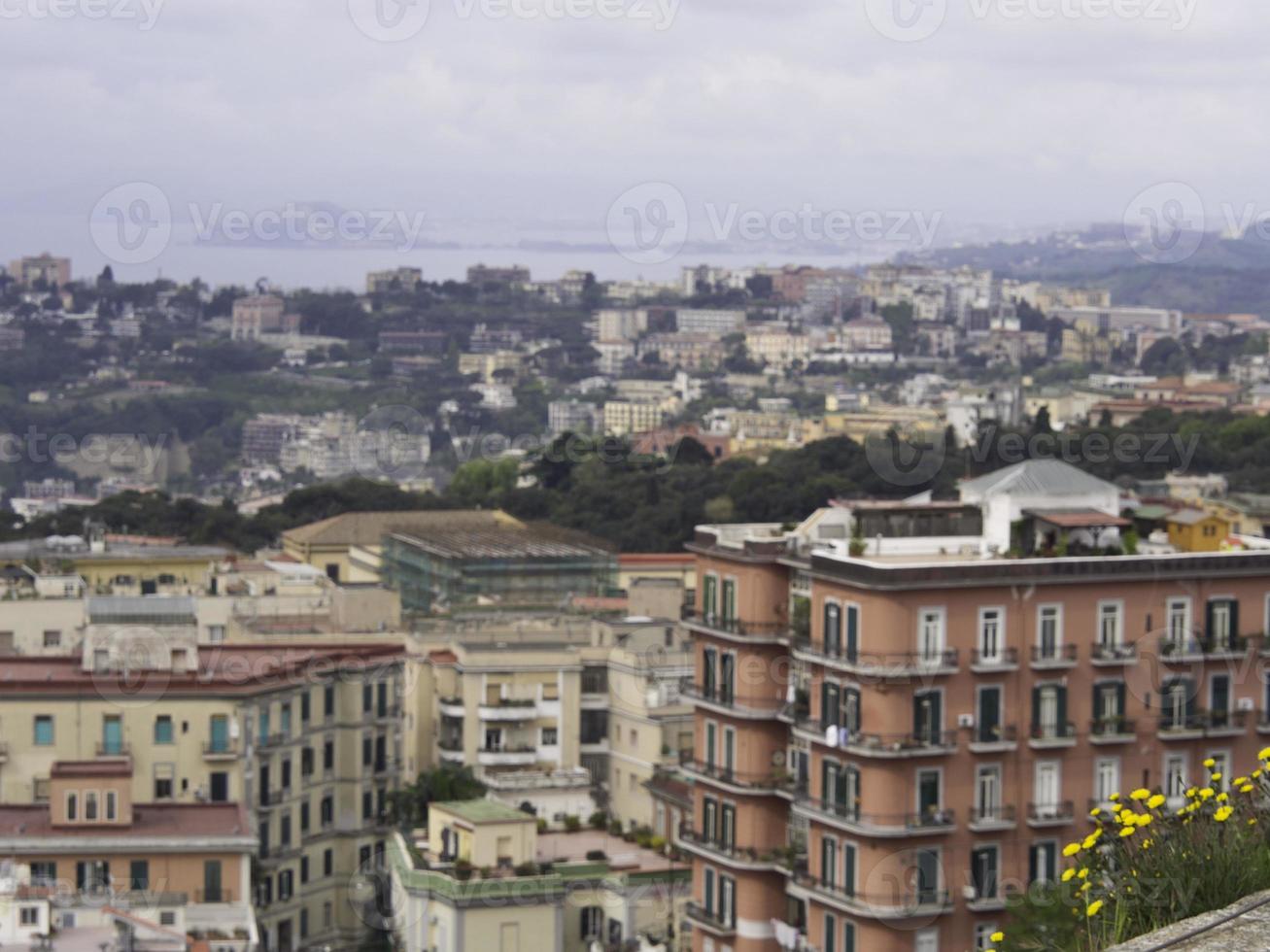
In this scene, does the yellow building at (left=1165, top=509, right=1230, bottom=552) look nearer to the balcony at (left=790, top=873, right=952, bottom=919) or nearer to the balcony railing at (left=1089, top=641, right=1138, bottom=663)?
the balcony railing at (left=1089, top=641, right=1138, bottom=663)

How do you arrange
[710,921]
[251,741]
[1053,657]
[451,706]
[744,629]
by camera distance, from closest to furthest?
[1053,657] → [744,629] → [710,921] → [251,741] → [451,706]

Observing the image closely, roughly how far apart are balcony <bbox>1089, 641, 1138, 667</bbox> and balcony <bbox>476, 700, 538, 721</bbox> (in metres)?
11.8

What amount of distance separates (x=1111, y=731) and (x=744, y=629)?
2631mm

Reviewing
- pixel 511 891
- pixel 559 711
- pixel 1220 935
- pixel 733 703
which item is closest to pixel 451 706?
pixel 559 711

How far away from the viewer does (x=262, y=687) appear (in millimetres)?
24688

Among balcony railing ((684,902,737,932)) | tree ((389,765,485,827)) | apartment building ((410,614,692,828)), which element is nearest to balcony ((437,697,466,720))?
apartment building ((410,614,692,828))

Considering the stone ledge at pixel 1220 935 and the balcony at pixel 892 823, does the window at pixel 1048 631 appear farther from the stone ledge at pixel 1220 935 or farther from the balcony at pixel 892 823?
the stone ledge at pixel 1220 935

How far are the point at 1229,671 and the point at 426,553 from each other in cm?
2569

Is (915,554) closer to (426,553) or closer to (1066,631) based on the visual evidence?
(1066,631)

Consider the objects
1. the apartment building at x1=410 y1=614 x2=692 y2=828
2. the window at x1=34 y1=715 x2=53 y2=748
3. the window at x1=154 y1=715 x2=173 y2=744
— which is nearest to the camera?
the window at x1=34 y1=715 x2=53 y2=748

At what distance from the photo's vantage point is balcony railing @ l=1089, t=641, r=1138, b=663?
63.2 feet

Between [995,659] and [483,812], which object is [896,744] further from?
[483,812]

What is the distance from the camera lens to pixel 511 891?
2247 cm

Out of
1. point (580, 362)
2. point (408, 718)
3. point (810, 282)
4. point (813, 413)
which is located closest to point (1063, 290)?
point (810, 282)
